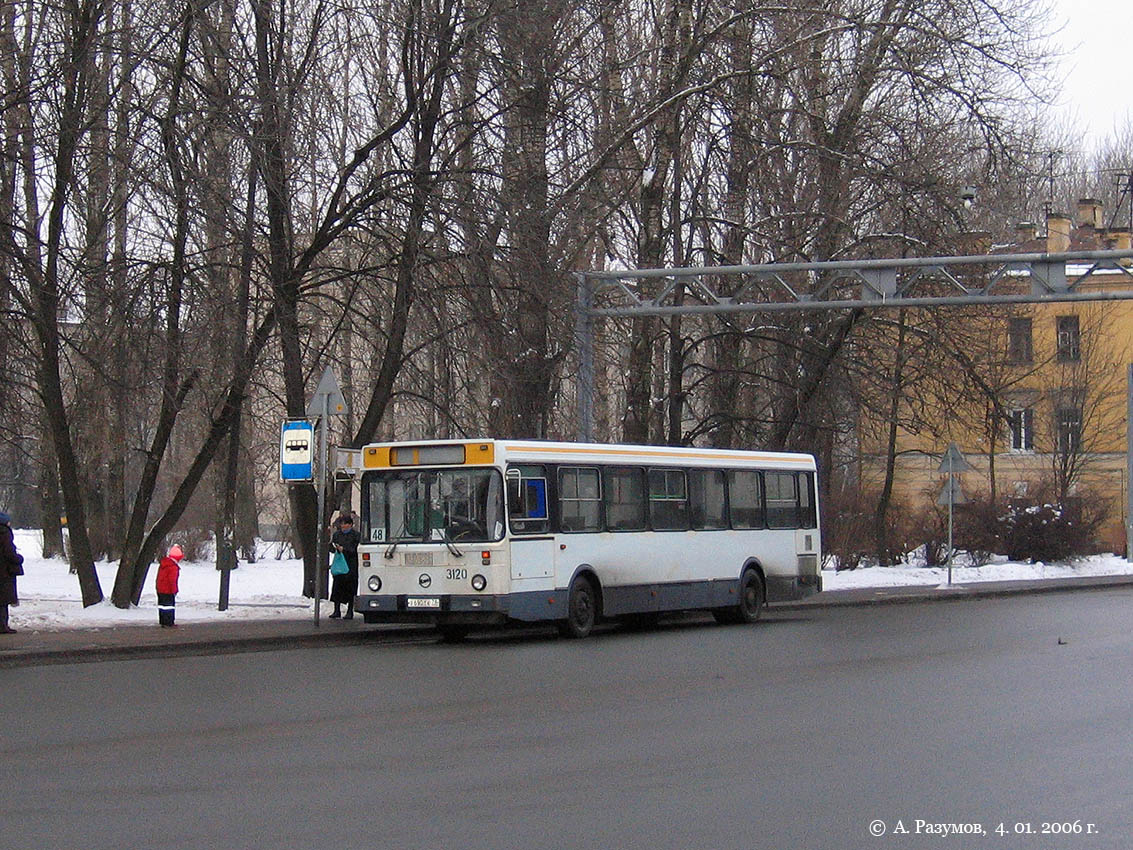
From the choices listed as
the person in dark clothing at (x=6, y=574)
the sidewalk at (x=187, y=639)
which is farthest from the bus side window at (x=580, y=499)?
the person in dark clothing at (x=6, y=574)

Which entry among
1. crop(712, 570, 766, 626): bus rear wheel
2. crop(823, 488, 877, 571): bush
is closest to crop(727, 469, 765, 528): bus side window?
crop(712, 570, 766, 626): bus rear wheel

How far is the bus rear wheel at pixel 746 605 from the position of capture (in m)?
26.5

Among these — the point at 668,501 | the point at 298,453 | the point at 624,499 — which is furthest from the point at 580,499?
the point at 298,453

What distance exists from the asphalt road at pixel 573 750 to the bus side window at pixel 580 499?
333cm

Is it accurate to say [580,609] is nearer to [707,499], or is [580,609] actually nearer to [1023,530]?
[707,499]

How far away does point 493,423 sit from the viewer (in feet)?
89.6

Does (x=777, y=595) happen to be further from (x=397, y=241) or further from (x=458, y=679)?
(x=458, y=679)

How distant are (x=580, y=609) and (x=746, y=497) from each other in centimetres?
493

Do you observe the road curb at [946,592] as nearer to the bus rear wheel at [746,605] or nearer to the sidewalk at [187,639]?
the bus rear wheel at [746,605]

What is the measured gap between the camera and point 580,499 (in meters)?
22.9

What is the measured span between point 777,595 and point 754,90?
10141mm

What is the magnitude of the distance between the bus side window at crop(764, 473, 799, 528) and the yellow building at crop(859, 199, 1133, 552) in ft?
60.7

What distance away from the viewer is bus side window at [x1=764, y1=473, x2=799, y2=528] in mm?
27359

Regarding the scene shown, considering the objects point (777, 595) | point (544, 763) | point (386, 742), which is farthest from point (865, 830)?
point (777, 595)
